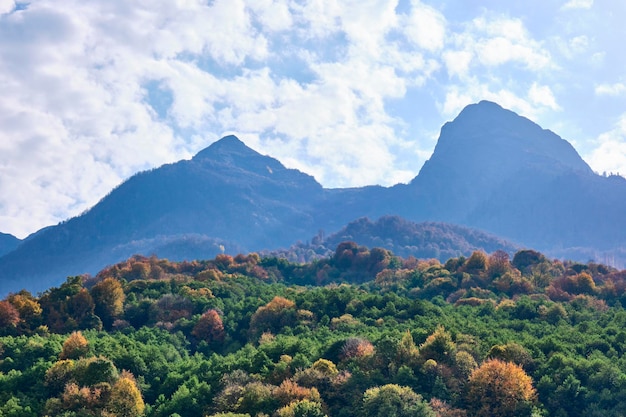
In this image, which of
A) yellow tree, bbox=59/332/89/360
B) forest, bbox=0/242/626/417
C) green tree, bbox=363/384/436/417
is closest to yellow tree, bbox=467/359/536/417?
forest, bbox=0/242/626/417

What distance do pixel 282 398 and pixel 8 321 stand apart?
40.0 metres

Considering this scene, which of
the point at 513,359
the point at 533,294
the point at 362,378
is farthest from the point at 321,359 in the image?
the point at 533,294

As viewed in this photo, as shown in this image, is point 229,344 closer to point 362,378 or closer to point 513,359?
point 362,378

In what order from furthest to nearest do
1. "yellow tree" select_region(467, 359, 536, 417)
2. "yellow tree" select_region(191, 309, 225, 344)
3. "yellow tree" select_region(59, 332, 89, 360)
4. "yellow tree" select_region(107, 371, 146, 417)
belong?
"yellow tree" select_region(191, 309, 225, 344), "yellow tree" select_region(59, 332, 89, 360), "yellow tree" select_region(107, 371, 146, 417), "yellow tree" select_region(467, 359, 536, 417)

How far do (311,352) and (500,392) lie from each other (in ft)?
55.4

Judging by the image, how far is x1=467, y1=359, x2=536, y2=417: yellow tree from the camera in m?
45.7

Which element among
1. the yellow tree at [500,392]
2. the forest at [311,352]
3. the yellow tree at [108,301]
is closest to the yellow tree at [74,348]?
the forest at [311,352]

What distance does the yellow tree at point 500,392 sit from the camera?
150 ft

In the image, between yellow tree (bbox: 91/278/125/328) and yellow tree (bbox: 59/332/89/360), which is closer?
yellow tree (bbox: 59/332/89/360)

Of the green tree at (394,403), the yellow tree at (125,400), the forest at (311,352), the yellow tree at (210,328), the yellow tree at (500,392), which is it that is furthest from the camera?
the yellow tree at (210,328)

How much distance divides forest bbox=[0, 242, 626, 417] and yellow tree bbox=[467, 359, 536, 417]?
0.33 ft

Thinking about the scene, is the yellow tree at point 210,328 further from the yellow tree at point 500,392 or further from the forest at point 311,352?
the yellow tree at point 500,392

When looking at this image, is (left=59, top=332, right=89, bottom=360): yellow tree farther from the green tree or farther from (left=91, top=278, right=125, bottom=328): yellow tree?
the green tree

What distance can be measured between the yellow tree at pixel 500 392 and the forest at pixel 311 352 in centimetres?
10
